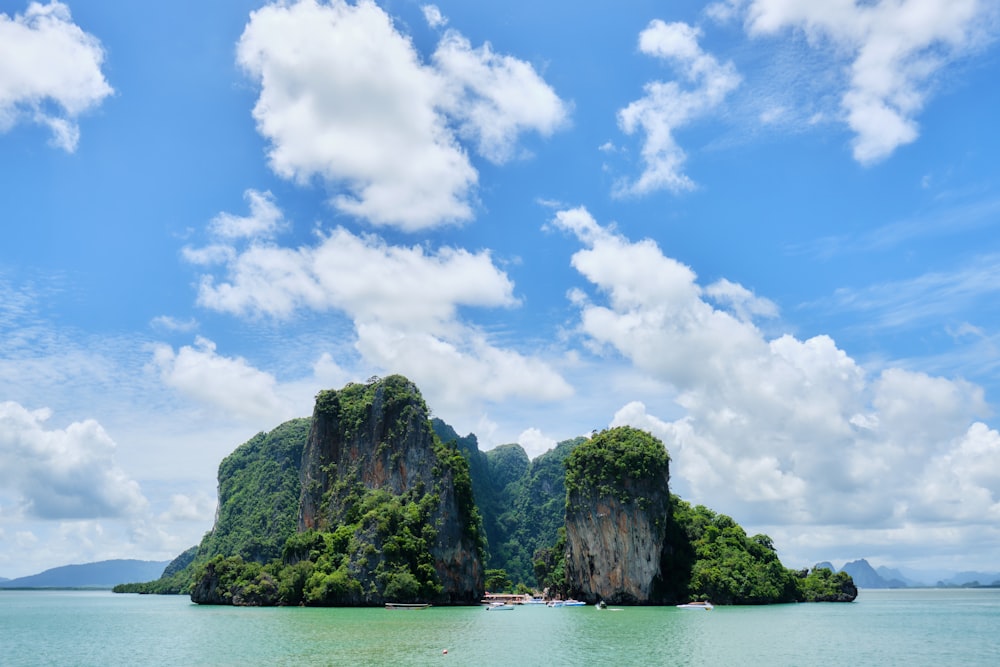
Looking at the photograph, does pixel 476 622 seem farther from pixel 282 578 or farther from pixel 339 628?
pixel 282 578

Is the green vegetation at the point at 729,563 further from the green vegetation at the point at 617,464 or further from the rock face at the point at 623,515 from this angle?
the green vegetation at the point at 617,464

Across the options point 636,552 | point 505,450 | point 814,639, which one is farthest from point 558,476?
point 814,639

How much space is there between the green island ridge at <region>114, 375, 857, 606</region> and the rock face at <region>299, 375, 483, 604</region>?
13 centimetres

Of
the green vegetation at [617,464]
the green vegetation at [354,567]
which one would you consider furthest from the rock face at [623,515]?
the green vegetation at [354,567]

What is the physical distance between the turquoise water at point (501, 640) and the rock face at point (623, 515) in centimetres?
1526

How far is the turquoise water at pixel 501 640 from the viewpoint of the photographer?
86.4 ft

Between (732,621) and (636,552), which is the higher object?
(636,552)

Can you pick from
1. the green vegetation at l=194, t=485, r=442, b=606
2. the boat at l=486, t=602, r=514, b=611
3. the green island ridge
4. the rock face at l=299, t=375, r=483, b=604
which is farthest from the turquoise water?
the rock face at l=299, t=375, r=483, b=604

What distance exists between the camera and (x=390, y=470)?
250 feet

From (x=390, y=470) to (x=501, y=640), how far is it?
1756 inches

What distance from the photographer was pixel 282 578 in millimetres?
65875

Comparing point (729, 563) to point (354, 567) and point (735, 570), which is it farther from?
point (354, 567)

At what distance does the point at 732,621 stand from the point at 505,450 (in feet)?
429

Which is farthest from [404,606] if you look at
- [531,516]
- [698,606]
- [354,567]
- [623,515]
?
[531,516]
